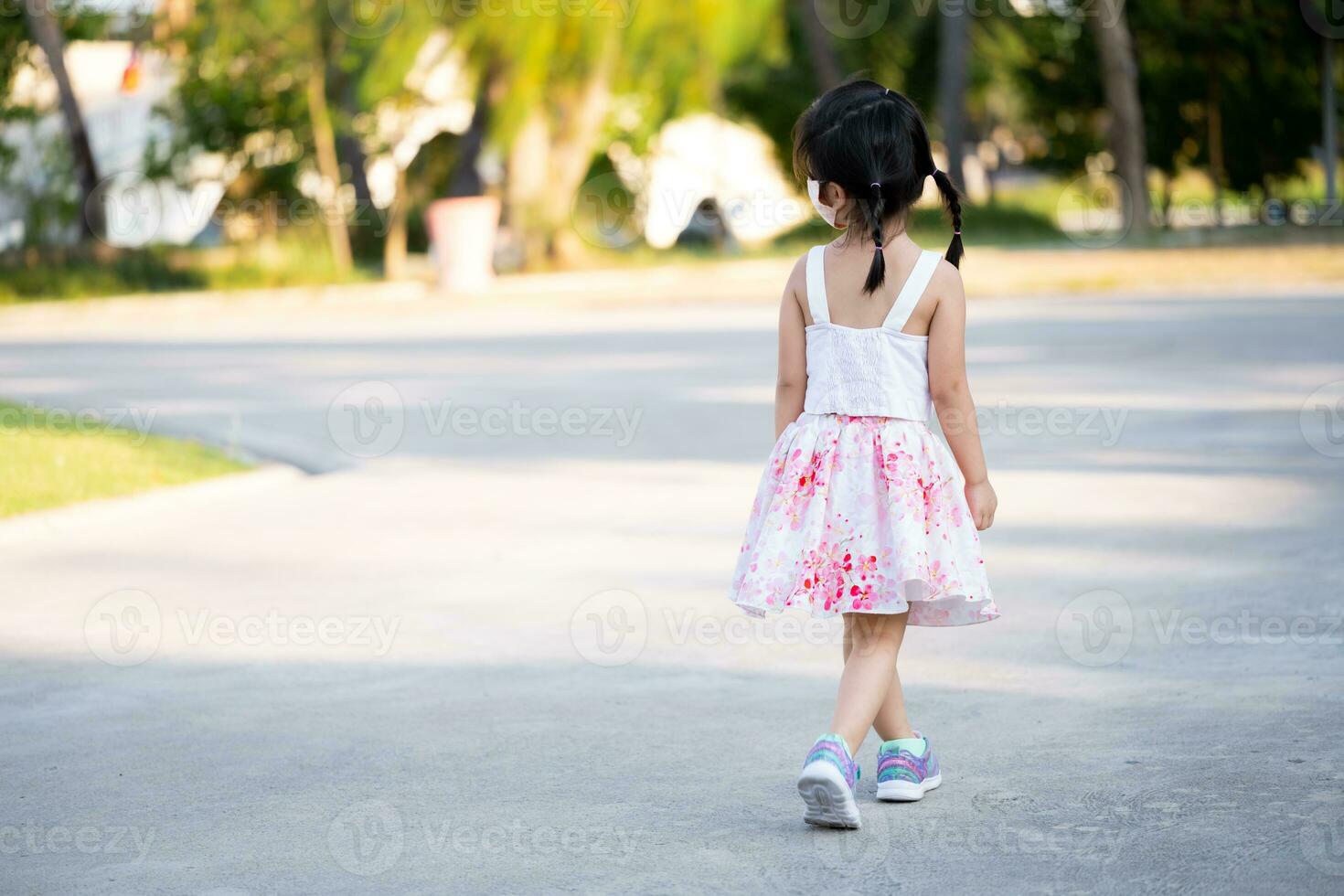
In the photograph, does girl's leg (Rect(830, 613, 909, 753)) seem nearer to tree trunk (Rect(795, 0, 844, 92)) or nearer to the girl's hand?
the girl's hand

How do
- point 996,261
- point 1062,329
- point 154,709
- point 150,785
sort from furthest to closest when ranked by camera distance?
point 996,261, point 1062,329, point 154,709, point 150,785

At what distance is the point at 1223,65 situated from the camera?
112 ft

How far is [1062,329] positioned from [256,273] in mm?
14712

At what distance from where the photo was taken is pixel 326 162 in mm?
27797

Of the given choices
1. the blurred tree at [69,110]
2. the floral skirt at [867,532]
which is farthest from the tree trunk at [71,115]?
the floral skirt at [867,532]

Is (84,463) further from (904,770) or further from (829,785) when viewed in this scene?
(829,785)

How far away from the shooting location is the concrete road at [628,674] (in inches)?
159

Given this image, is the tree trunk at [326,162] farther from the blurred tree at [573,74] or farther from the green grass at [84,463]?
the green grass at [84,463]

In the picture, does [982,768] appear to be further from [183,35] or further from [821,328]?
[183,35]

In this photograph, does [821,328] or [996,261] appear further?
[996,261]

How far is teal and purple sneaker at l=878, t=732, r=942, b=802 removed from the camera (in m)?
4.34

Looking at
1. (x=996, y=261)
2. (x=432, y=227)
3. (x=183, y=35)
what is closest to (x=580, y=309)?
(x=432, y=227)

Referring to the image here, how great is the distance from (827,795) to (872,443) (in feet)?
2.74

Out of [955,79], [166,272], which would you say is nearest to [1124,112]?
[955,79]
